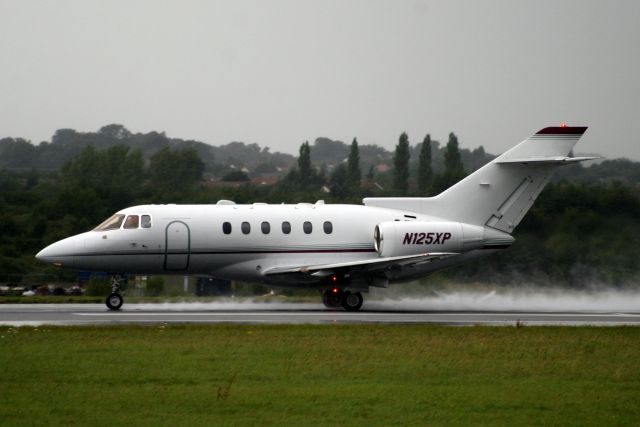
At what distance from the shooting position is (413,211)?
33.8 metres

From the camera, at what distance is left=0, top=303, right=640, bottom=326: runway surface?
26.8m

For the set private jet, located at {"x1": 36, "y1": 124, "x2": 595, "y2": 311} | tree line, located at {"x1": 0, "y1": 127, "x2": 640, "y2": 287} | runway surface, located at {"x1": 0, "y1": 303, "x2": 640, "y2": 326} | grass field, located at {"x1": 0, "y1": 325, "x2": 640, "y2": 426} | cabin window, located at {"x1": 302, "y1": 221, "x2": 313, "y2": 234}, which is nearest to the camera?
grass field, located at {"x1": 0, "y1": 325, "x2": 640, "y2": 426}

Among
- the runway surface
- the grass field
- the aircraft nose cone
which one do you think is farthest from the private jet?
the grass field

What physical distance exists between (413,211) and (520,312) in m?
4.62

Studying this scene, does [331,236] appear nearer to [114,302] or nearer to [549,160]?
[114,302]

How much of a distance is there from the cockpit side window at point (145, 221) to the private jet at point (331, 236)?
29 millimetres

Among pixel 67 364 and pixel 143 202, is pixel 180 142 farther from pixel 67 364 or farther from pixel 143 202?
pixel 67 364

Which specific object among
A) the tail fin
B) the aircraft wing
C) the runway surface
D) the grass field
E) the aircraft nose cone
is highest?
the tail fin

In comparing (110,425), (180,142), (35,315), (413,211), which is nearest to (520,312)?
(413,211)

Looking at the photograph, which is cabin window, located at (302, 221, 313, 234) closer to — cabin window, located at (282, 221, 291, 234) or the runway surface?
cabin window, located at (282, 221, 291, 234)

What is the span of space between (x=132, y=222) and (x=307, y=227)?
17.1 feet

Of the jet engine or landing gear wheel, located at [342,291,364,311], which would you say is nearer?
landing gear wheel, located at [342,291,364,311]

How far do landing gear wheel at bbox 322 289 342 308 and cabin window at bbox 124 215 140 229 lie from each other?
19.6ft

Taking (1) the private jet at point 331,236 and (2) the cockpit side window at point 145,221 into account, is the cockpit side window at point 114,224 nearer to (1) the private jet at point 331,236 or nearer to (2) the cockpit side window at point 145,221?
(1) the private jet at point 331,236
